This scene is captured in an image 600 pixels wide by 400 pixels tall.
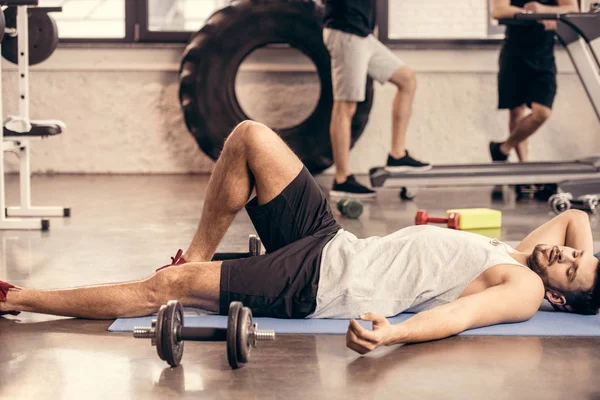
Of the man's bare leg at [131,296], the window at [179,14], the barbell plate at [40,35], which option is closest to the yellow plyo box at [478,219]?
the man's bare leg at [131,296]

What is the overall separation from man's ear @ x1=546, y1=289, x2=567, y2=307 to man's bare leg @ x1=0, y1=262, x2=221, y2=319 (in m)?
0.93

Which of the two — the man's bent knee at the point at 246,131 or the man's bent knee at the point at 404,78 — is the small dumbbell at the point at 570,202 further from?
the man's bent knee at the point at 246,131

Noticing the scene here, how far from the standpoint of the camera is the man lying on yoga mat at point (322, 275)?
2.29 m

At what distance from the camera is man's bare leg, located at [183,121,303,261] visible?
7.96 feet

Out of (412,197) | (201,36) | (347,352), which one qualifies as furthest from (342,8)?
(347,352)

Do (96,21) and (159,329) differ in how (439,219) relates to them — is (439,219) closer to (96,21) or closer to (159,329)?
(159,329)

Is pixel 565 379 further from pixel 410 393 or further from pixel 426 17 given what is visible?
pixel 426 17

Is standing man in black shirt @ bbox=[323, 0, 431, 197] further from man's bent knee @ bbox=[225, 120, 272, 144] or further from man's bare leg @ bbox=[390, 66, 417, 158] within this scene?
man's bent knee @ bbox=[225, 120, 272, 144]

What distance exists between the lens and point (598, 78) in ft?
15.9


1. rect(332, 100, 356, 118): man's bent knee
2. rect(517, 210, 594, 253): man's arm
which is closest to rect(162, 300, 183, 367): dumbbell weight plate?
rect(517, 210, 594, 253): man's arm

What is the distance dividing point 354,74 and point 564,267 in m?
2.81

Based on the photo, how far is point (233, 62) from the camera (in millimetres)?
6242

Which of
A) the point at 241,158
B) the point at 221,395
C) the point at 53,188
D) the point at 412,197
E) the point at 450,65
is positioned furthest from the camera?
the point at 450,65

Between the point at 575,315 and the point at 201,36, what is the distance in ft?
14.0
